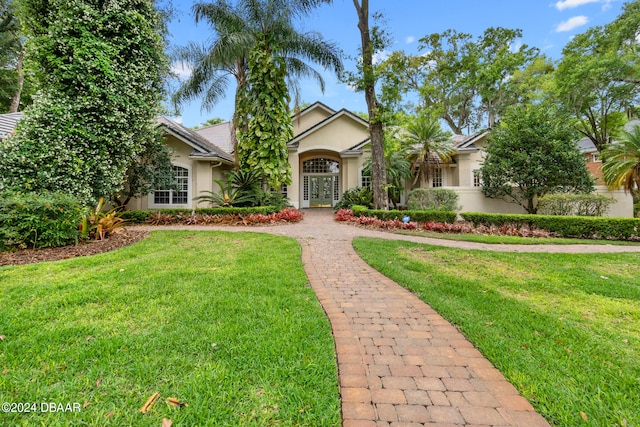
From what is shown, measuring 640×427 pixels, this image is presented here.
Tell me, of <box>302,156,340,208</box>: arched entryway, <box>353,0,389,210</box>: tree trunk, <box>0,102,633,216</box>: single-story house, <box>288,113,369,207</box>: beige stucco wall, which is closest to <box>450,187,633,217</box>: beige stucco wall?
<box>0,102,633,216</box>: single-story house

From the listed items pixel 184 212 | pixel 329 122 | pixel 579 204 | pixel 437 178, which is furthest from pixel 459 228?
pixel 329 122

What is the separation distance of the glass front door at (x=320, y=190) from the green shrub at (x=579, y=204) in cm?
1221

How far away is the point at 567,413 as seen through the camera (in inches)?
73.7

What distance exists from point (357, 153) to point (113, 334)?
1552 cm

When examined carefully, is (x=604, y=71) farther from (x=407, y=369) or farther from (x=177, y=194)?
(x=177, y=194)

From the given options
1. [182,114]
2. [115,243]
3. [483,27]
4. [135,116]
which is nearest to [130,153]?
[135,116]

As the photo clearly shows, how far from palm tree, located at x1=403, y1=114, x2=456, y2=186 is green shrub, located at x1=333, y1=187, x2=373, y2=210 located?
10.9ft

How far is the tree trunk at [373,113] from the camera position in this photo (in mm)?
12617

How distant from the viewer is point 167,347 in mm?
2559

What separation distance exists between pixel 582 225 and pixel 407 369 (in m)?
10.6

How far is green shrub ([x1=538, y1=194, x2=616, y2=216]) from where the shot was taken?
11.0 metres

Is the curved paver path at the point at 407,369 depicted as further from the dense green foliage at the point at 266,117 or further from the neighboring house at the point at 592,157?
the neighboring house at the point at 592,157

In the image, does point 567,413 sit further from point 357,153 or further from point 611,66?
point 611,66

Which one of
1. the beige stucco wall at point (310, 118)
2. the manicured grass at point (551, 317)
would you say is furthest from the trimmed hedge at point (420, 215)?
the beige stucco wall at point (310, 118)
